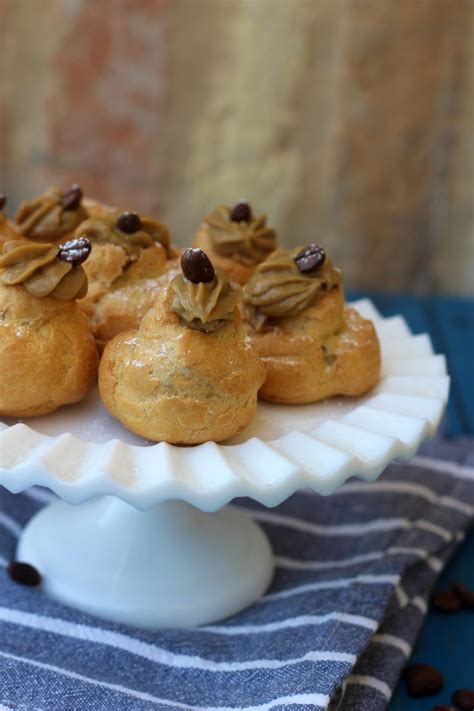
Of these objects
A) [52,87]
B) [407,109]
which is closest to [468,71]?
[407,109]

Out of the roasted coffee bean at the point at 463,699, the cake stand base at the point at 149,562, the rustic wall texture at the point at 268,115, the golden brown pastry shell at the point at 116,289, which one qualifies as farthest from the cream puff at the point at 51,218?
the rustic wall texture at the point at 268,115

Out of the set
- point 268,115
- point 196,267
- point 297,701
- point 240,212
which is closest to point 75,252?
point 196,267

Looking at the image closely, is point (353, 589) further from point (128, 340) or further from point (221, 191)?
point (221, 191)

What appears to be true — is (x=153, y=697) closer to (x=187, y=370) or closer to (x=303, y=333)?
(x=187, y=370)

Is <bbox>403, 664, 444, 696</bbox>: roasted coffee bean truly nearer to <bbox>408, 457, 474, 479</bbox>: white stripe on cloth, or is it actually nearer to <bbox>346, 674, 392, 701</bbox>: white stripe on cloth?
<bbox>346, 674, 392, 701</bbox>: white stripe on cloth

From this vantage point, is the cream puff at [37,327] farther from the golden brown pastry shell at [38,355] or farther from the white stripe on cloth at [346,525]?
the white stripe on cloth at [346,525]

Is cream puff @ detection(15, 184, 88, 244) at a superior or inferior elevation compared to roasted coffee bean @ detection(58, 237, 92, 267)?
inferior

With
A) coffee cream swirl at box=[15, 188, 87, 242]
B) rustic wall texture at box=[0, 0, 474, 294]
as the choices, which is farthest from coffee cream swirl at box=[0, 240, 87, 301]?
rustic wall texture at box=[0, 0, 474, 294]

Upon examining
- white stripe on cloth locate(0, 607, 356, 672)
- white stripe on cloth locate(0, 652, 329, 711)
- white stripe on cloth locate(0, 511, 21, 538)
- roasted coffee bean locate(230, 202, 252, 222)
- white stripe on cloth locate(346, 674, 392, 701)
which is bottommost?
white stripe on cloth locate(0, 511, 21, 538)
